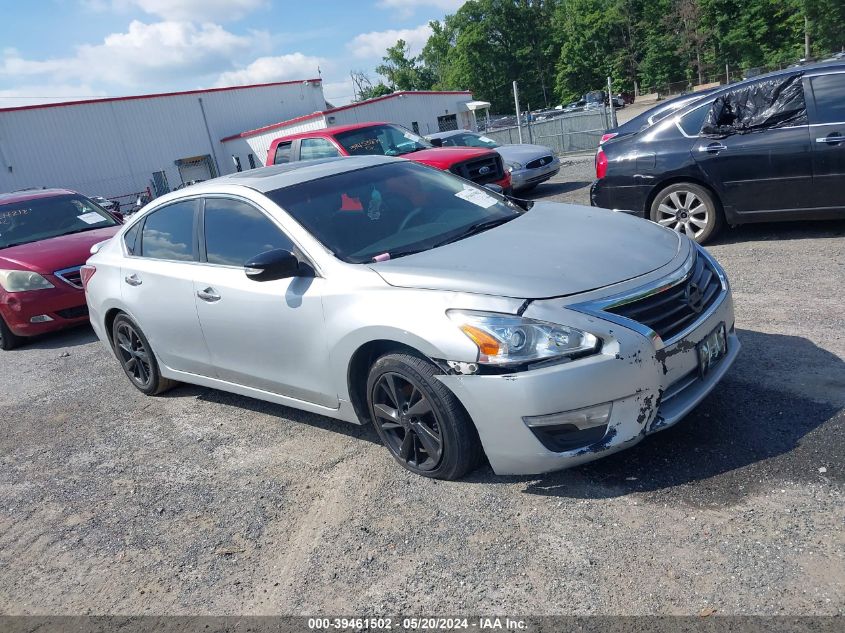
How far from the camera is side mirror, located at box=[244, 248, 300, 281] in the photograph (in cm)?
389

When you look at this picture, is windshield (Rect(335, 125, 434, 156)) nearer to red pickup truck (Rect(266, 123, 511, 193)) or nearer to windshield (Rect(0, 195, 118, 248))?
red pickup truck (Rect(266, 123, 511, 193))

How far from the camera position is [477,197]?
191 inches

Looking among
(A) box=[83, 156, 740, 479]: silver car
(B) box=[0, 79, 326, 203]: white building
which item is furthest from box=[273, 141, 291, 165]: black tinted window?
(B) box=[0, 79, 326, 203]: white building

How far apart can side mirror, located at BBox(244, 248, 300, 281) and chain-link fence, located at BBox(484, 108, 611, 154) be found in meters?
17.7

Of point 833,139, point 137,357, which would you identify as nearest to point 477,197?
point 137,357

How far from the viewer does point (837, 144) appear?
646 centimetres

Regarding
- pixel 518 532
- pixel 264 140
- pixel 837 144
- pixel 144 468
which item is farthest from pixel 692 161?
pixel 264 140

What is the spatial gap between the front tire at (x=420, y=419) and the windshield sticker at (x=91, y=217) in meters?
7.19

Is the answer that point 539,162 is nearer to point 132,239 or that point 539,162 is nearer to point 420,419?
point 132,239

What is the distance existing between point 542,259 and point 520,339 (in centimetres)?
58

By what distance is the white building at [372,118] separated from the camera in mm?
31344

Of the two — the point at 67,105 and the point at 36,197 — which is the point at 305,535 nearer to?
the point at 36,197

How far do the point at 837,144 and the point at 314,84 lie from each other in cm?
3964

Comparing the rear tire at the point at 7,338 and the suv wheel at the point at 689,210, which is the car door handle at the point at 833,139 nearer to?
the suv wheel at the point at 689,210
